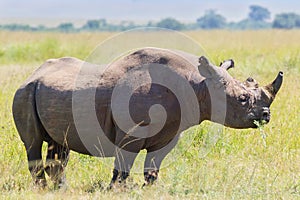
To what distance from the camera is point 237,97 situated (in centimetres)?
711

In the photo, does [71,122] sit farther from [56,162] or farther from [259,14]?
[259,14]

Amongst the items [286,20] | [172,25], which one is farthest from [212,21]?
[172,25]

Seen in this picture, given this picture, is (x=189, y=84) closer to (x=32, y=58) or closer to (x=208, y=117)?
(x=208, y=117)

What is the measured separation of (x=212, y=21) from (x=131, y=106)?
410 ft

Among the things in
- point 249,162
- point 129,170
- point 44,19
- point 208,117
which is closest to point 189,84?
point 208,117

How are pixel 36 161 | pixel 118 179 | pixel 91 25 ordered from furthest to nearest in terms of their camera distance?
pixel 91 25 < pixel 36 161 < pixel 118 179

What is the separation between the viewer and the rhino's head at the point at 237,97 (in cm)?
709

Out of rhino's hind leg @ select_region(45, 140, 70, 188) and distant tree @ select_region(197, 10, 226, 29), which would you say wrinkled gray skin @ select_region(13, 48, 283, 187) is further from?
distant tree @ select_region(197, 10, 226, 29)

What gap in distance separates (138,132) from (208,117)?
2.42 ft

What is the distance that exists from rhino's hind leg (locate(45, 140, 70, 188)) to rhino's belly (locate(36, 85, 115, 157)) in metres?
0.23

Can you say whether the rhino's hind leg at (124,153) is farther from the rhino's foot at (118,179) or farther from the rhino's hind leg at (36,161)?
the rhino's hind leg at (36,161)

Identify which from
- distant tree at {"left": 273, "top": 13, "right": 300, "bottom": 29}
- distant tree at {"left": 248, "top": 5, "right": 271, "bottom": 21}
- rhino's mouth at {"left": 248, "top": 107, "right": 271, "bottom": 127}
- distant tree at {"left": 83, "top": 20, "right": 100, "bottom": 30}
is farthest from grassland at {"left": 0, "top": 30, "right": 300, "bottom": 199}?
distant tree at {"left": 248, "top": 5, "right": 271, "bottom": 21}

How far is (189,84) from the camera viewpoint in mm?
7238

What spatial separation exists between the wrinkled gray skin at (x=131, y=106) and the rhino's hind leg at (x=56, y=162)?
1cm
